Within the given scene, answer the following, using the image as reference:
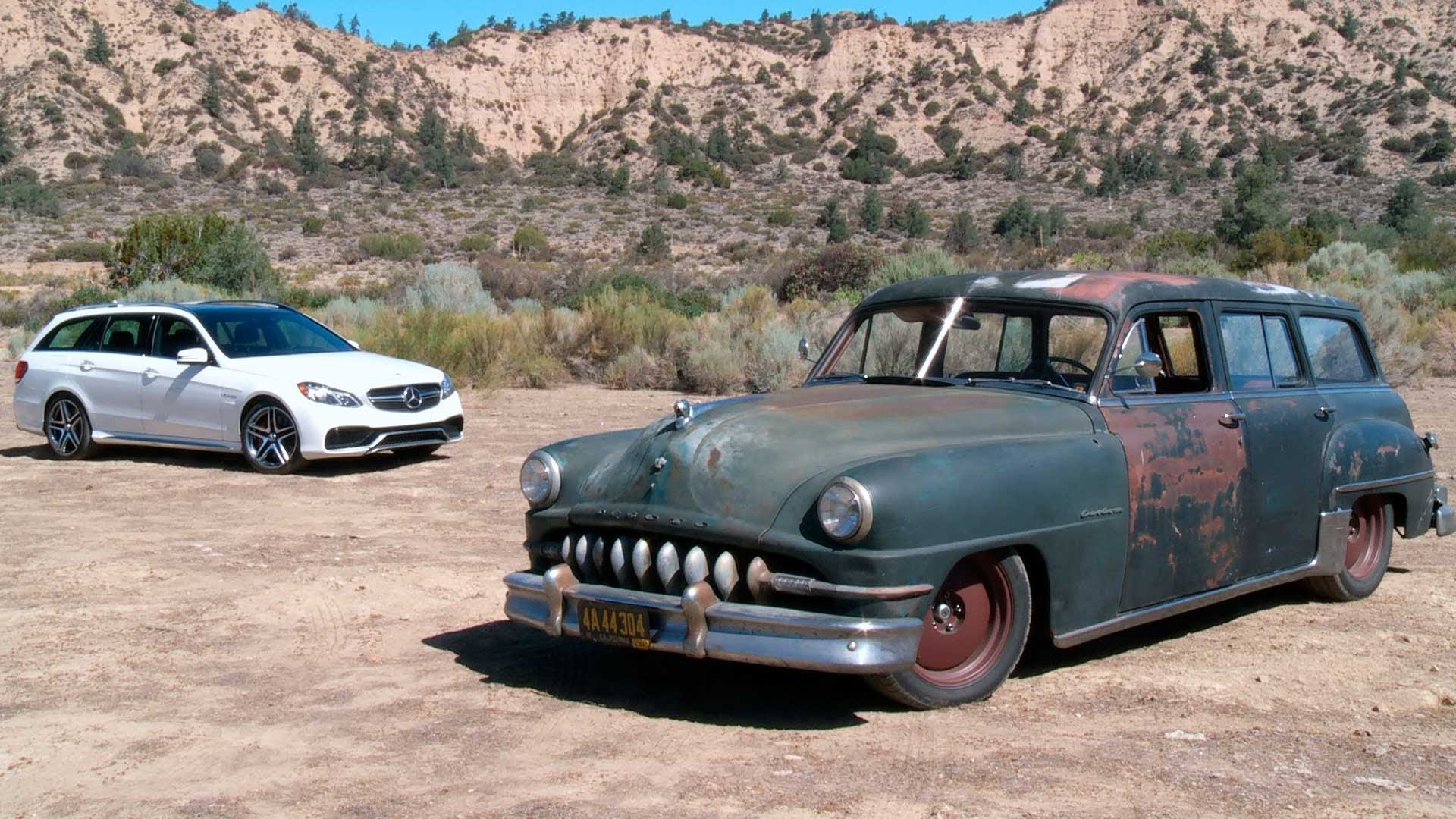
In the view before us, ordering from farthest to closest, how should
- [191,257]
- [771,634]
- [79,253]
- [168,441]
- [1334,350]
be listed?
[79,253] < [191,257] < [168,441] < [1334,350] < [771,634]

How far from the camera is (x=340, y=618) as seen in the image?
7.20 meters

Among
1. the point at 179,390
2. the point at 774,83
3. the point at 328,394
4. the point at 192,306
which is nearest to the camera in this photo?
the point at 328,394

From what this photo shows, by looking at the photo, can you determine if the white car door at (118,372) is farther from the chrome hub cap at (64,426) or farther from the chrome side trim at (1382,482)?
the chrome side trim at (1382,482)

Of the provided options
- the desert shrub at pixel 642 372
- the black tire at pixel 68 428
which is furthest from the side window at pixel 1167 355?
the desert shrub at pixel 642 372

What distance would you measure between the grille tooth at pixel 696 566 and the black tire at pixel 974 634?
0.72 meters

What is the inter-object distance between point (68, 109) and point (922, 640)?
71333mm

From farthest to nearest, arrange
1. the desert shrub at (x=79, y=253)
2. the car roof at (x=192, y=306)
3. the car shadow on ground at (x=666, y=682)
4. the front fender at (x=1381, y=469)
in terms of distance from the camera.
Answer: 1. the desert shrub at (x=79, y=253)
2. the car roof at (x=192, y=306)
3. the front fender at (x=1381, y=469)
4. the car shadow on ground at (x=666, y=682)

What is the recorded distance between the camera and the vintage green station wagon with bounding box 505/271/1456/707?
4961 mm

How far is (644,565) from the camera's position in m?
5.31

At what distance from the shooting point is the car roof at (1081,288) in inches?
247

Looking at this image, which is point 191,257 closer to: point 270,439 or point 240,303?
point 240,303

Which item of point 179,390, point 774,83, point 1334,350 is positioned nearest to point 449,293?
point 179,390

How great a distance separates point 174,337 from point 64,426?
4.90 feet

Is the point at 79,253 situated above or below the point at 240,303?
above
